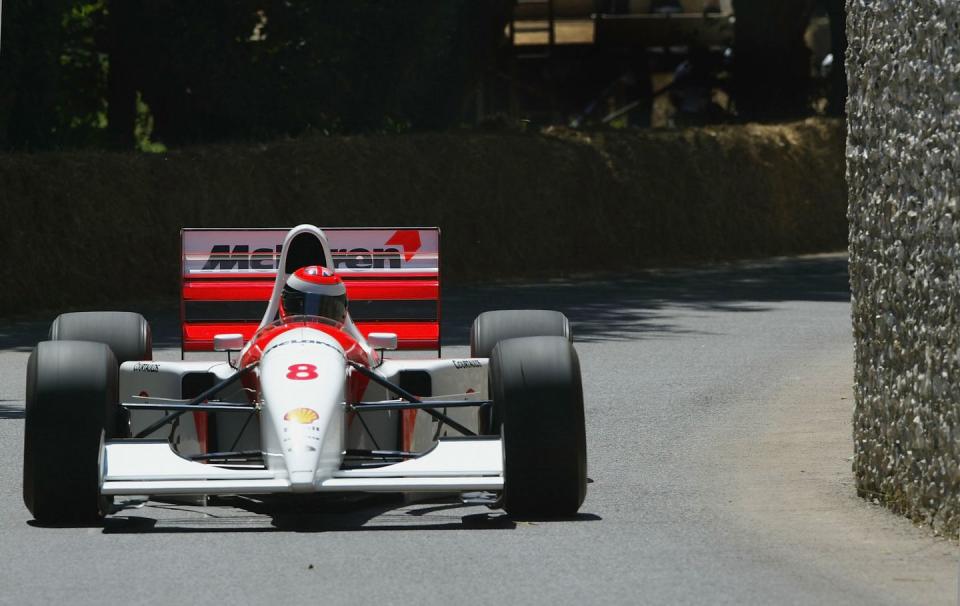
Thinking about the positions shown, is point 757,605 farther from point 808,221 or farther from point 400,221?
point 808,221

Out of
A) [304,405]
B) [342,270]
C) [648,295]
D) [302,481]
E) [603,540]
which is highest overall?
[342,270]

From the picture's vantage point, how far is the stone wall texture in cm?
803

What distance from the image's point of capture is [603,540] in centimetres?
801

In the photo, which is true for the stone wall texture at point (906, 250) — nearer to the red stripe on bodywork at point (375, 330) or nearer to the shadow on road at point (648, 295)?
the red stripe on bodywork at point (375, 330)

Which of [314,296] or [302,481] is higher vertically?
[314,296]

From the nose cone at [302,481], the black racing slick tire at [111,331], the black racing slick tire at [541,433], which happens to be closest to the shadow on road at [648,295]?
the black racing slick tire at [111,331]

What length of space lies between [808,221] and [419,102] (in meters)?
7.65

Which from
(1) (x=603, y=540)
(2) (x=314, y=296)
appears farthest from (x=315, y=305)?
(1) (x=603, y=540)

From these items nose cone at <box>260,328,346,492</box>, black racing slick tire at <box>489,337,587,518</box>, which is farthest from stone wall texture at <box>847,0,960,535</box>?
nose cone at <box>260,328,346,492</box>

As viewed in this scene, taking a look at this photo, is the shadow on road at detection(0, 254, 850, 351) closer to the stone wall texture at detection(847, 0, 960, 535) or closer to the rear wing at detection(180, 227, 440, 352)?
the rear wing at detection(180, 227, 440, 352)

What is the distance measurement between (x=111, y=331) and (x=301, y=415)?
228cm

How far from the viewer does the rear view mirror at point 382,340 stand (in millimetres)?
9594

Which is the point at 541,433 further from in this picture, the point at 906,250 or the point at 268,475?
the point at 906,250

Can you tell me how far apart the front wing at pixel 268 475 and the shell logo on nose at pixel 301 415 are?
0.81 feet
